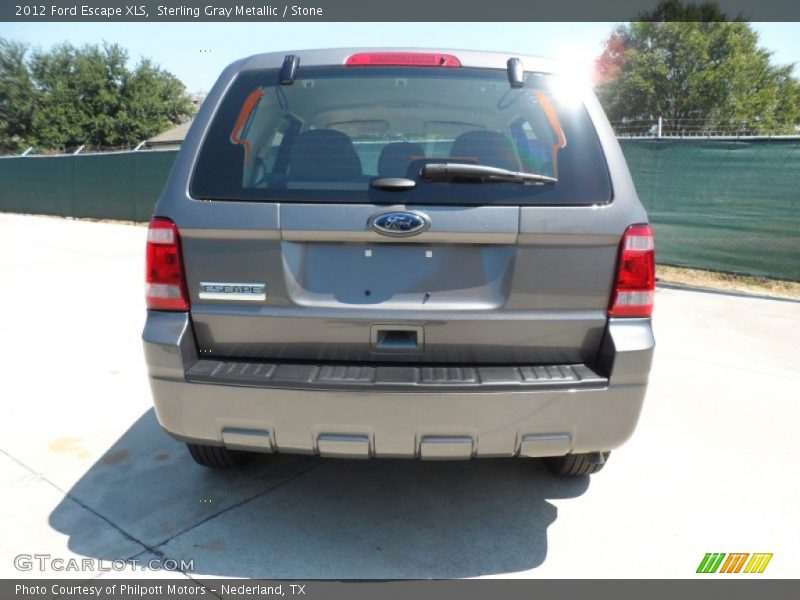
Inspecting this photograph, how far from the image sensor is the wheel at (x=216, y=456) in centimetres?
280

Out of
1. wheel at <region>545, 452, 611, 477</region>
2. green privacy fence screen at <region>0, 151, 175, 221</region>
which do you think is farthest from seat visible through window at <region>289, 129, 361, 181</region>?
green privacy fence screen at <region>0, 151, 175, 221</region>

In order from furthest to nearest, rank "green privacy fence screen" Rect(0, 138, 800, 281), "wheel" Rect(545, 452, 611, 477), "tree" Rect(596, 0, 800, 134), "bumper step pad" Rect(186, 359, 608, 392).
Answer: "tree" Rect(596, 0, 800, 134), "green privacy fence screen" Rect(0, 138, 800, 281), "wheel" Rect(545, 452, 611, 477), "bumper step pad" Rect(186, 359, 608, 392)

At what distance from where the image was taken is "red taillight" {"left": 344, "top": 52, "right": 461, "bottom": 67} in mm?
2359

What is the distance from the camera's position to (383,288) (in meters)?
2.14

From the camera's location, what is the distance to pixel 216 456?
112 inches

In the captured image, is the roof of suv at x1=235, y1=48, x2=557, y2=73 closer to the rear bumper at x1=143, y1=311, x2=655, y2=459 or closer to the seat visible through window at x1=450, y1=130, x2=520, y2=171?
the seat visible through window at x1=450, y1=130, x2=520, y2=171

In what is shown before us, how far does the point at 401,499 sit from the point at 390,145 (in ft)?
5.22

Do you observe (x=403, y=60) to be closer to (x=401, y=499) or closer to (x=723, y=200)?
(x=401, y=499)

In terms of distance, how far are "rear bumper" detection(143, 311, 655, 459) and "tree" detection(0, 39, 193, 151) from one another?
180 ft

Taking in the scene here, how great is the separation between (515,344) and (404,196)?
665 mm

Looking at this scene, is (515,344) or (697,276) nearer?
(515,344)
